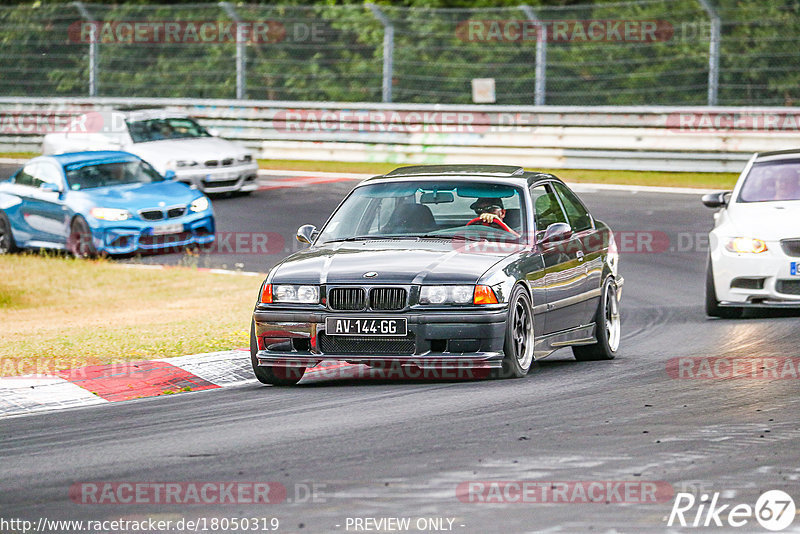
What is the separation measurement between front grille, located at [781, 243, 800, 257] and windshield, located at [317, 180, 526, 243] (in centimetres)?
343

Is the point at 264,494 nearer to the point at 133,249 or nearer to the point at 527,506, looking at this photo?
the point at 527,506

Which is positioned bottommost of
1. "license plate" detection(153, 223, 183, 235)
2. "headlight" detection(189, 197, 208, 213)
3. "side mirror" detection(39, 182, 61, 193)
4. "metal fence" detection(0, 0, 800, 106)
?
"license plate" detection(153, 223, 183, 235)

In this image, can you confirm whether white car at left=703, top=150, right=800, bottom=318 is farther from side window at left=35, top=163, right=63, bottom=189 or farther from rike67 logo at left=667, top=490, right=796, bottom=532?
side window at left=35, top=163, right=63, bottom=189

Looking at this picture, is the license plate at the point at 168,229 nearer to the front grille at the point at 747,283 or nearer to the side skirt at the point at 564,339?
the front grille at the point at 747,283

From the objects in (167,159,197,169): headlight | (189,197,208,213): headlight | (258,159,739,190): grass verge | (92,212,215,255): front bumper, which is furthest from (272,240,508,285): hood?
(258,159,739,190): grass verge

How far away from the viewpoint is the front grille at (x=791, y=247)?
12633 millimetres

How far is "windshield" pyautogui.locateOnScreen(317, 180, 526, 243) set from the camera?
33.2 feet

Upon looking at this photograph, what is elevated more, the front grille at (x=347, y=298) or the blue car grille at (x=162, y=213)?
the front grille at (x=347, y=298)

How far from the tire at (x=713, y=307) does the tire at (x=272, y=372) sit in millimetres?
4840

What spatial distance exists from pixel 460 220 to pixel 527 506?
14.5 feet

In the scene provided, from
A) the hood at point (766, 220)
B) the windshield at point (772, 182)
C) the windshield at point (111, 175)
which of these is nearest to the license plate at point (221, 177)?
the windshield at point (111, 175)

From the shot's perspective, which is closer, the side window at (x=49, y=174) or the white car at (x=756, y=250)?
the white car at (x=756, y=250)

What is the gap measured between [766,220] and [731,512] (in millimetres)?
7429

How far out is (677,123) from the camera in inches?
963
